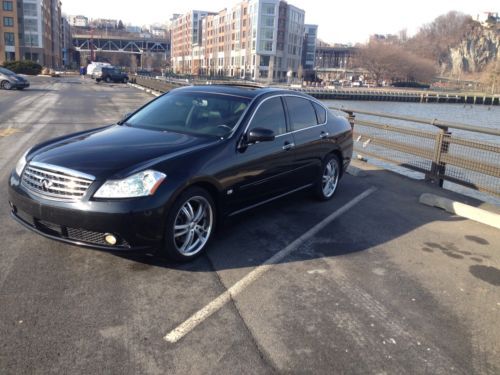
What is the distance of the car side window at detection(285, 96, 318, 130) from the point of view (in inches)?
240

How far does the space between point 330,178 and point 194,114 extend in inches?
102

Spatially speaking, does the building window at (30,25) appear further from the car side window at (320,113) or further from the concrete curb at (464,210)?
the concrete curb at (464,210)

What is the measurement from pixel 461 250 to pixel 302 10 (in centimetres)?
12808

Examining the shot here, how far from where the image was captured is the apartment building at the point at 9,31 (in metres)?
93.3

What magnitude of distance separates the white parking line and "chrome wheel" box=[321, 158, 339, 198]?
800 mm

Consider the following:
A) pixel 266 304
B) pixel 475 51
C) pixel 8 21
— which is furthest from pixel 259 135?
pixel 475 51

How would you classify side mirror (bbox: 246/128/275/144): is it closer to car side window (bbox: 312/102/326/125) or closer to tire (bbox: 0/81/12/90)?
car side window (bbox: 312/102/326/125)

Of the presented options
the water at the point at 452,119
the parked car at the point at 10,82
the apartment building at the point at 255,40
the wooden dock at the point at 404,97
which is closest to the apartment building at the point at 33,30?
the apartment building at the point at 255,40

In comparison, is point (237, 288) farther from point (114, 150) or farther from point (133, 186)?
point (114, 150)

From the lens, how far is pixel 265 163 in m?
5.34

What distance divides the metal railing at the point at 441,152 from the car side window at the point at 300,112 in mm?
2736

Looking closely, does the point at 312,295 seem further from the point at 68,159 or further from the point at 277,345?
the point at 68,159

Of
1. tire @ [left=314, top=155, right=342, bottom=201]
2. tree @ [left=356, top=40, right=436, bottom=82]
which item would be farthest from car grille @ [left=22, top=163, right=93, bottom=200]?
tree @ [left=356, top=40, right=436, bottom=82]

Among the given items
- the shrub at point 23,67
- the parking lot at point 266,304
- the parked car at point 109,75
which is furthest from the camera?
the shrub at point 23,67
